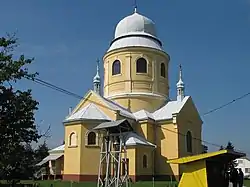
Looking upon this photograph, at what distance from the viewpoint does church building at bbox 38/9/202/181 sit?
122ft

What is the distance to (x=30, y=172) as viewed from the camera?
19234mm

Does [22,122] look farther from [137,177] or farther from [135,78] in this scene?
[135,78]

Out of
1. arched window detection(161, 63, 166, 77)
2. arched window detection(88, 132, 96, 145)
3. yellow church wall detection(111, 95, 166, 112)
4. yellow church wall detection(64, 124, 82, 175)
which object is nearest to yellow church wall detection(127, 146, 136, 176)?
arched window detection(88, 132, 96, 145)

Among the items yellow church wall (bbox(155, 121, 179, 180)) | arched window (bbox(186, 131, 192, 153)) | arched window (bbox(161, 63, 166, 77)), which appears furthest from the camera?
arched window (bbox(161, 63, 166, 77))

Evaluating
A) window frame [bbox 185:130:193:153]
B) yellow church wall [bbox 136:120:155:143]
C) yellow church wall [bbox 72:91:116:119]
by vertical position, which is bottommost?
window frame [bbox 185:130:193:153]

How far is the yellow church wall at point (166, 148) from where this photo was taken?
3984cm

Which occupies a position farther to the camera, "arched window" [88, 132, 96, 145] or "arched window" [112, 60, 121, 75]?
"arched window" [112, 60, 121, 75]

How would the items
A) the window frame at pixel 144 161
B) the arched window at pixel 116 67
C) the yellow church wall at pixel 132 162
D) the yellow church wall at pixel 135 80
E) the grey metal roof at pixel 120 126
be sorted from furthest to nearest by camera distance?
the arched window at pixel 116 67
the yellow church wall at pixel 135 80
the window frame at pixel 144 161
the yellow church wall at pixel 132 162
the grey metal roof at pixel 120 126

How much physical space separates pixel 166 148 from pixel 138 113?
16.7ft

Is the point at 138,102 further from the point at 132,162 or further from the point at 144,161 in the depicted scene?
the point at 132,162

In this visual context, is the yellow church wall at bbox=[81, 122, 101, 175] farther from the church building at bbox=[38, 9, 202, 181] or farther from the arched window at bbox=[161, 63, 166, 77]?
the arched window at bbox=[161, 63, 166, 77]

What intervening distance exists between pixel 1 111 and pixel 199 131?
1220 inches

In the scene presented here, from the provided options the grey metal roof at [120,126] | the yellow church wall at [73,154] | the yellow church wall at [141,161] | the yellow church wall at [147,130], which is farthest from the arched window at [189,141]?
the grey metal roof at [120,126]

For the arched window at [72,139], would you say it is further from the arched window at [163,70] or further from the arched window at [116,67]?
the arched window at [163,70]
